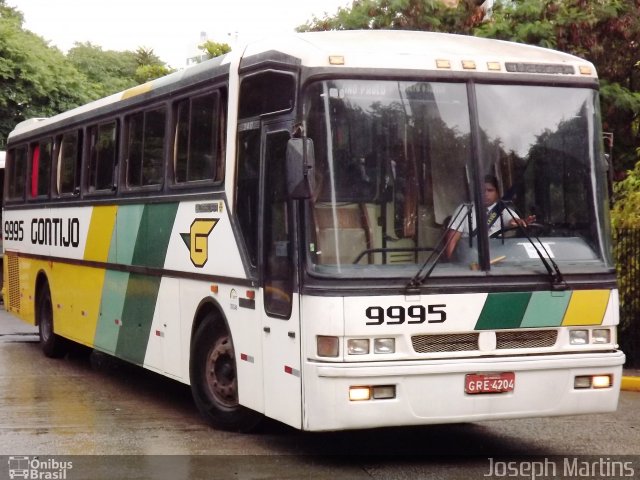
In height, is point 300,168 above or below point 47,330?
above

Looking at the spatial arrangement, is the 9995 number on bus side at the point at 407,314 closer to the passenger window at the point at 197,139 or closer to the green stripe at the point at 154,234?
the passenger window at the point at 197,139

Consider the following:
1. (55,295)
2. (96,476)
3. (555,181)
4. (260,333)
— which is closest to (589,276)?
(555,181)

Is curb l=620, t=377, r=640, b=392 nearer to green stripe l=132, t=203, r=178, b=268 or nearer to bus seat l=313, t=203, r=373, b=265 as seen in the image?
green stripe l=132, t=203, r=178, b=268

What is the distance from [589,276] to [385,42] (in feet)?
7.29

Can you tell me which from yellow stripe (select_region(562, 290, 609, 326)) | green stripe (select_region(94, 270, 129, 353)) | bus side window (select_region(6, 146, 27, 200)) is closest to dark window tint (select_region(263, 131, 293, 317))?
yellow stripe (select_region(562, 290, 609, 326))

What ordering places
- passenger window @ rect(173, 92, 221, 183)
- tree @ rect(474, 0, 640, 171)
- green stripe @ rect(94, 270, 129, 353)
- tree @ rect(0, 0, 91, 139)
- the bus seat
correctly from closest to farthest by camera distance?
the bus seat
passenger window @ rect(173, 92, 221, 183)
green stripe @ rect(94, 270, 129, 353)
tree @ rect(474, 0, 640, 171)
tree @ rect(0, 0, 91, 139)

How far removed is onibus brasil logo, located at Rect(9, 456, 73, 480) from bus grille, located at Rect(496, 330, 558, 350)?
312 cm

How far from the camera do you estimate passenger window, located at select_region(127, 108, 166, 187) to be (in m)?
11.5

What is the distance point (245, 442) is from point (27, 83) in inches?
1375

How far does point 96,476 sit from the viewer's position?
829cm

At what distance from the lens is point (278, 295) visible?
8.77 metres

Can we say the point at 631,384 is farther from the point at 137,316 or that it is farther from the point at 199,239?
the point at 199,239

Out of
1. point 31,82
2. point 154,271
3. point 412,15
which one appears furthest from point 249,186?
point 31,82

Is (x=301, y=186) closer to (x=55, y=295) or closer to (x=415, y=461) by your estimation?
(x=415, y=461)
